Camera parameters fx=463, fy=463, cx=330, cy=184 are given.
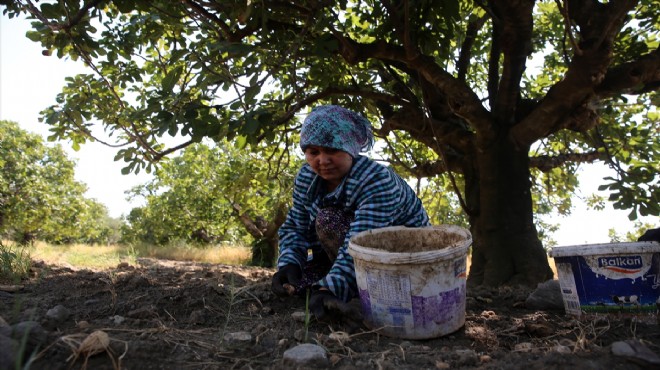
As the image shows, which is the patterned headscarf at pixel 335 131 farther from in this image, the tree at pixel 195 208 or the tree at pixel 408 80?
the tree at pixel 195 208

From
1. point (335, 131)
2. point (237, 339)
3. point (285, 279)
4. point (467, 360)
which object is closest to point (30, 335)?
point (237, 339)

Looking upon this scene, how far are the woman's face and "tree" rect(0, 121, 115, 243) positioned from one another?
1299cm

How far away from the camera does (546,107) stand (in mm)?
3922

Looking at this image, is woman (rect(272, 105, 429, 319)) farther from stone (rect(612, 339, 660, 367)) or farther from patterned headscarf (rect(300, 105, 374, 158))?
stone (rect(612, 339, 660, 367))

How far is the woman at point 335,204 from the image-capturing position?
7.55 feet

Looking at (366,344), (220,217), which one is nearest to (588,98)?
(366,344)

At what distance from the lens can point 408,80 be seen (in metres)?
5.07

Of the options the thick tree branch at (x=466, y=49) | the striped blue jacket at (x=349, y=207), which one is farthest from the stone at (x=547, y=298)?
the thick tree branch at (x=466, y=49)

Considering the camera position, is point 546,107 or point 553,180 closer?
point 546,107

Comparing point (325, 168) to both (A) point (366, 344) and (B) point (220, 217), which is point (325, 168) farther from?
(B) point (220, 217)

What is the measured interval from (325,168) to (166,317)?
106 cm

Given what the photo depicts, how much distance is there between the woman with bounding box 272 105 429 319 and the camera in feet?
7.55

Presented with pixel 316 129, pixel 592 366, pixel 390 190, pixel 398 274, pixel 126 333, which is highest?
pixel 316 129

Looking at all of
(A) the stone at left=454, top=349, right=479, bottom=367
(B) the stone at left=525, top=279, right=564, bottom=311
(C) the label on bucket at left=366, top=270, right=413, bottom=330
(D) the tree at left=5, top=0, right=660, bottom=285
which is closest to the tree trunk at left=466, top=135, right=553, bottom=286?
(D) the tree at left=5, top=0, right=660, bottom=285
